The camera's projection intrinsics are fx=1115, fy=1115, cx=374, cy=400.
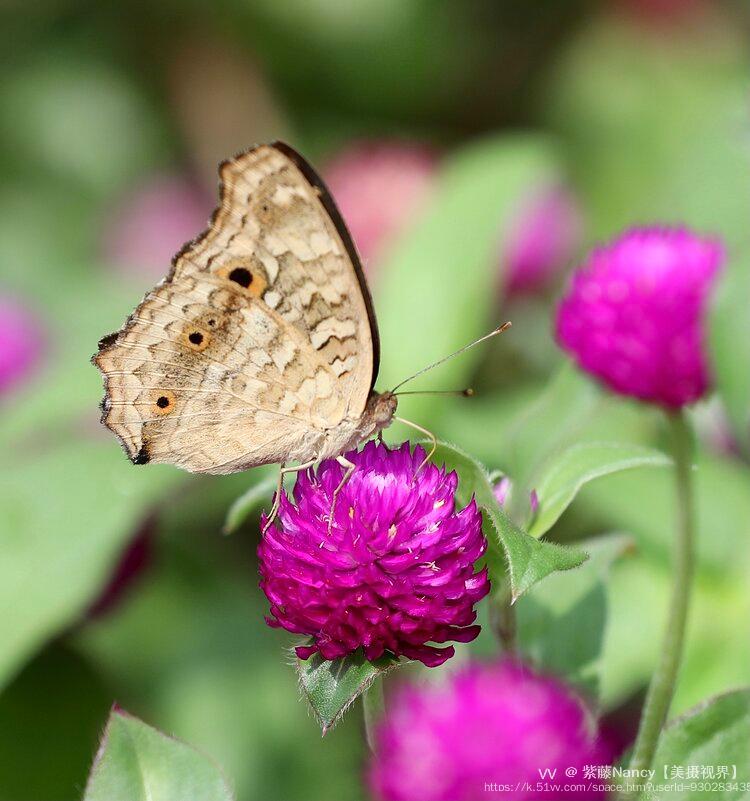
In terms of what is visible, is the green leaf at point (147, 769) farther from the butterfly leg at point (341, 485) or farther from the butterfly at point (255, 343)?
the butterfly at point (255, 343)

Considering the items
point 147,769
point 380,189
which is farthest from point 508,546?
point 380,189

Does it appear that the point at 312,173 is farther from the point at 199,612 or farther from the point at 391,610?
the point at 199,612

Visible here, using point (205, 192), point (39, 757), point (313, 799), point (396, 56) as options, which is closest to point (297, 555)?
point (313, 799)

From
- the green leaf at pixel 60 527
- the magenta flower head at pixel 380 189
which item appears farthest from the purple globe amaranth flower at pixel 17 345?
the magenta flower head at pixel 380 189

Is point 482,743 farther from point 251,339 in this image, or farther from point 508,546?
point 251,339

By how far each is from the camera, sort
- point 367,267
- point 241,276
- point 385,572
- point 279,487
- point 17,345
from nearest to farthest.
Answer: point 385,572 → point 279,487 → point 241,276 → point 17,345 → point 367,267

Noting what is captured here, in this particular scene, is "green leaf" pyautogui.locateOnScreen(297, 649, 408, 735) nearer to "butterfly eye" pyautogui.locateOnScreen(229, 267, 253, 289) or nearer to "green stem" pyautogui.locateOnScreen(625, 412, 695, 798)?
"green stem" pyautogui.locateOnScreen(625, 412, 695, 798)
